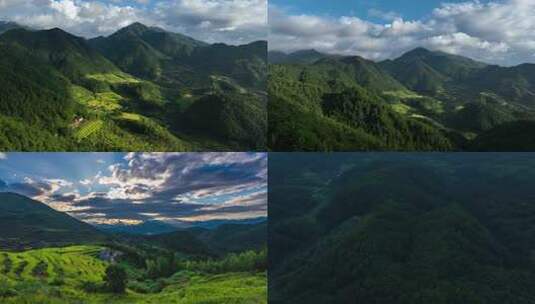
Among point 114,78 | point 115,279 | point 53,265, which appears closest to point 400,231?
point 115,279

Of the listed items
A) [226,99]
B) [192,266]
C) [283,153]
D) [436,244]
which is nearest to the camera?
[192,266]

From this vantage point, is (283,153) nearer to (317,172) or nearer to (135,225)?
(317,172)

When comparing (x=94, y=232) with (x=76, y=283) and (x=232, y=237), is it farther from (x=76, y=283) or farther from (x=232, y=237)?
(x=232, y=237)

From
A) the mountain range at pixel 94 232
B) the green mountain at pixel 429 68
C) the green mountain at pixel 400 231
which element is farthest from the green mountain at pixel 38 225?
the green mountain at pixel 429 68

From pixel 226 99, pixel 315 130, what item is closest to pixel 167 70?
pixel 226 99

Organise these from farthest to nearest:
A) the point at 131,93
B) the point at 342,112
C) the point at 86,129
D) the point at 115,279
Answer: the point at 342,112 → the point at 131,93 → the point at 86,129 → the point at 115,279

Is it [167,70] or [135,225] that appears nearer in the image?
[135,225]
